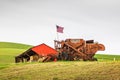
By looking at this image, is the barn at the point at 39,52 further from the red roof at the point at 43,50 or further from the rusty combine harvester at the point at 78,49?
the rusty combine harvester at the point at 78,49

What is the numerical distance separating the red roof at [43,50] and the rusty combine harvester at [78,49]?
5.93 m

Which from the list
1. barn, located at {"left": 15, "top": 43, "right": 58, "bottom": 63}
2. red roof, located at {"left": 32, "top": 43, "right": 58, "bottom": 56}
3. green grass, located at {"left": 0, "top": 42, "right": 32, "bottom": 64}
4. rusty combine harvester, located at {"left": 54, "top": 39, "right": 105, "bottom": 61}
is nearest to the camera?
rusty combine harvester, located at {"left": 54, "top": 39, "right": 105, "bottom": 61}

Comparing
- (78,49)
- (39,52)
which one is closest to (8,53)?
(39,52)

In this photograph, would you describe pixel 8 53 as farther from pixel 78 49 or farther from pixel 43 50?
pixel 78 49

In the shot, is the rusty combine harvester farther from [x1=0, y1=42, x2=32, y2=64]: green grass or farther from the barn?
[x1=0, y1=42, x2=32, y2=64]: green grass

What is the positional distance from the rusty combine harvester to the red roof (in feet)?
19.5

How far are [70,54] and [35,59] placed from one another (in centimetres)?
938

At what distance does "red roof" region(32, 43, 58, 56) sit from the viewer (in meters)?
73.0

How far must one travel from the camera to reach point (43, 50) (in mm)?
74125

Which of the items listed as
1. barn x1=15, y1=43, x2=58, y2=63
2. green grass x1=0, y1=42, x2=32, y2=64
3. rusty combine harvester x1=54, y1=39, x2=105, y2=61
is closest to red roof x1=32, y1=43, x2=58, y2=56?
barn x1=15, y1=43, x2=58, y2=63

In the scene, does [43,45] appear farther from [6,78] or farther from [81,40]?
[6,78]

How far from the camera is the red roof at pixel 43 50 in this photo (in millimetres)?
73000

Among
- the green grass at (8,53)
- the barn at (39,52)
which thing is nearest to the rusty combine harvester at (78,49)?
the barn at (39,52)

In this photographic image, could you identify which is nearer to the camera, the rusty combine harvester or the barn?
the rusty combine harvester
